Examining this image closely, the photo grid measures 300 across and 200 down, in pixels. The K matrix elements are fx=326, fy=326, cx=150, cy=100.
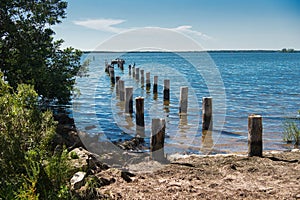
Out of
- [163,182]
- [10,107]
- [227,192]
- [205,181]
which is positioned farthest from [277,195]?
[10,107]

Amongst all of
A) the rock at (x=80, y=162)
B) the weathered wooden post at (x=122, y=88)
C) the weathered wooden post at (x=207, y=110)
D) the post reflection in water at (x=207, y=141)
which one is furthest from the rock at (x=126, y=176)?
the weathered wooden post at (x=122, y=88)

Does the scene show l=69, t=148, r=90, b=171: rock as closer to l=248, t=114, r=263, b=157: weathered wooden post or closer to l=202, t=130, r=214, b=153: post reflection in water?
l=248, t=114, r=263, b=157: weathered wooden post

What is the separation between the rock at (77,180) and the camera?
5.45 m

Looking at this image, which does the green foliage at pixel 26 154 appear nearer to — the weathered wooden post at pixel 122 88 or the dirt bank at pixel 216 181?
the dirt bank at pixel 216 181

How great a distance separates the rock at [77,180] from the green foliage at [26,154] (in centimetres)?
59

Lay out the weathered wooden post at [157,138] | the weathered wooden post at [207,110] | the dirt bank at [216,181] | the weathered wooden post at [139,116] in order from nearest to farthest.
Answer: the dirt bank at [216,181] < the weathered wooden post at [157,138] < the weathered wooden post at [139,116] < the weathered wooden post at [207,110]

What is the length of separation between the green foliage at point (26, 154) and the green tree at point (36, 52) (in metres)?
6.62

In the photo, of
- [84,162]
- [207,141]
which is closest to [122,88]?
[207,141]

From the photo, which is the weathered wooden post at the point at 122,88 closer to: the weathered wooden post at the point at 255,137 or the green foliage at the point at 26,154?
the weathered wooden post at the point at 255,137

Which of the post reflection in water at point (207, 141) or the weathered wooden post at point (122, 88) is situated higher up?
the weathered wooden post at point (122, 88)

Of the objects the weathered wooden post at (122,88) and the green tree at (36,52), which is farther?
the weathered wooden post at (122,88)

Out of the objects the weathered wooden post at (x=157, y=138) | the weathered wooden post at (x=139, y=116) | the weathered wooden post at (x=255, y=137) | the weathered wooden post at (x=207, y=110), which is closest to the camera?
the weathered wooden post at (x=255, y=137)

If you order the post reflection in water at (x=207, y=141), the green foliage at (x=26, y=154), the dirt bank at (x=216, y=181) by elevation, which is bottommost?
the post reflection in water at (x=207, y=141)

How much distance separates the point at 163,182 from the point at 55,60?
855cm
